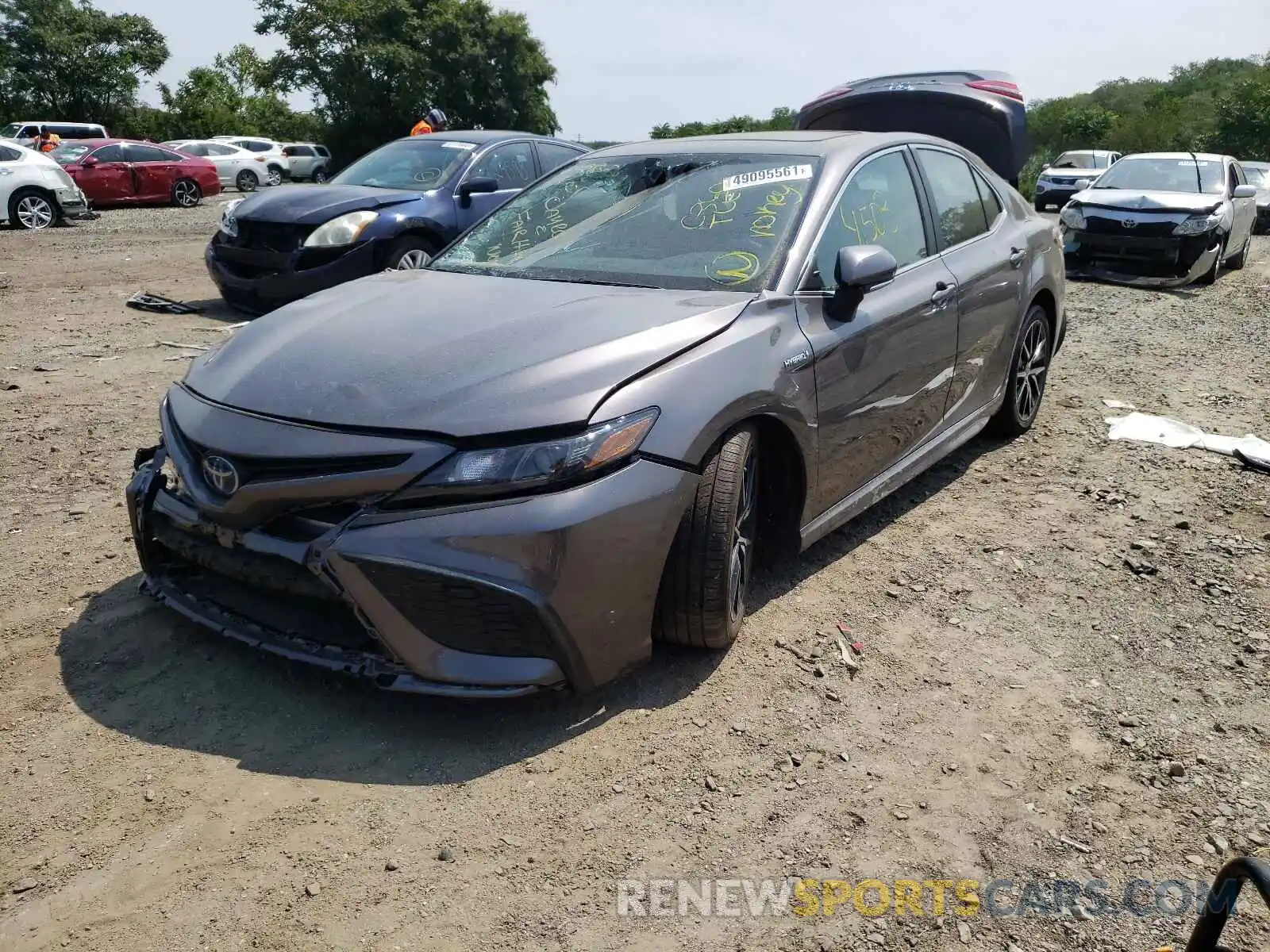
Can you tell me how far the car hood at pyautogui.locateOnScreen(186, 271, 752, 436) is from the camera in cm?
274

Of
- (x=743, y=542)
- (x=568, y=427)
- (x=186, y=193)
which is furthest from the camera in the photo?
(x=186, y=193)

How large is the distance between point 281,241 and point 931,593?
19.3 ft

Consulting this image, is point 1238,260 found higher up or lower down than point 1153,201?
lower down

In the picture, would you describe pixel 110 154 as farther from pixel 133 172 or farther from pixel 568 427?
pixel 568 427

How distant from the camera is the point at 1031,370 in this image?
546 centimetres

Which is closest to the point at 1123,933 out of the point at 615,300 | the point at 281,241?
the point at 615,300

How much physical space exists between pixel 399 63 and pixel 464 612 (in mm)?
41612

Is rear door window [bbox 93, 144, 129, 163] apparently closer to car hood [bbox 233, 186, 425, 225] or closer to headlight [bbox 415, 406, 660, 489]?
car hood [bbox 233, 186, 425, 225]

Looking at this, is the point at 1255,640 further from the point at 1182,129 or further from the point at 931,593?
the point at 1182,129

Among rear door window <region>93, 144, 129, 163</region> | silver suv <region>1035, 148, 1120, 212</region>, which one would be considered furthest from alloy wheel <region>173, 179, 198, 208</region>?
silver suv <region>1035, 148, 1120, 212</region>

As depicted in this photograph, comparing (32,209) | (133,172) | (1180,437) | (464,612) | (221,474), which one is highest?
(133,172)

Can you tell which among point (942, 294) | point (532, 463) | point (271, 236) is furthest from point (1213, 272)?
point (532, 463)

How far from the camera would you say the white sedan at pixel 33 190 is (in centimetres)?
1512

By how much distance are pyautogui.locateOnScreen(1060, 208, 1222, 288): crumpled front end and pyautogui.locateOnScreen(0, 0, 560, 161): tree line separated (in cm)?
3330
